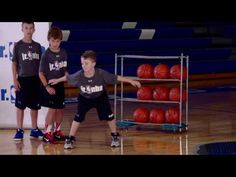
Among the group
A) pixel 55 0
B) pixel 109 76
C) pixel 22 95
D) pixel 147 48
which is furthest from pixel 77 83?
pixel 147 48

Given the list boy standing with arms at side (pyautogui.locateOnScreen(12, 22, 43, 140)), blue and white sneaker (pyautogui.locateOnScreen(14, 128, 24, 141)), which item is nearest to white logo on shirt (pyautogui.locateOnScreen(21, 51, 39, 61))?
boy standing with arms at side (pyautogui.locateOnScreen(12, 22, 43, 140))

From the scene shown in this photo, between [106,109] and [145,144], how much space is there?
661 mm

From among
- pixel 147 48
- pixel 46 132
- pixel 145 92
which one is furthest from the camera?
pixel 147 48

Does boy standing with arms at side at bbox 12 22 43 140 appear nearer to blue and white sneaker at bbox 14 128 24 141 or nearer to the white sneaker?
blue and white sneaker at bbox 14 128 24 141

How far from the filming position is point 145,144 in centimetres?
780

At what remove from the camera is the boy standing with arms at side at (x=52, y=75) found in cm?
777

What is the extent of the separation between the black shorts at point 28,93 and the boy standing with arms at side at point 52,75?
7.7 inches

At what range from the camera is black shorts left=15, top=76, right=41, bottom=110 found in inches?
318

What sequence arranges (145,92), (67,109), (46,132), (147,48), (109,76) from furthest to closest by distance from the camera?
(147,48), (67,109), (145,92), (46,132), (109,76)

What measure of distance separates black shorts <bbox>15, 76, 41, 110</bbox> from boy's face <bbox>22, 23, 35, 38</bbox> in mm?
531

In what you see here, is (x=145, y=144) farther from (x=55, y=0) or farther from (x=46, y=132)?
(x=55, y=0)

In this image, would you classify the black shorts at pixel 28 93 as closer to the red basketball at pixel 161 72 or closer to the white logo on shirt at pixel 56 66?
the white logo on shirt at pixel 56 66

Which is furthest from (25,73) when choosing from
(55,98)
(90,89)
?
(90,89)

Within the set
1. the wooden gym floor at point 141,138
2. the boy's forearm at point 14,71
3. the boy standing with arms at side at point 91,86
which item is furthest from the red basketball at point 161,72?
the boy's forearm at point 14,71
